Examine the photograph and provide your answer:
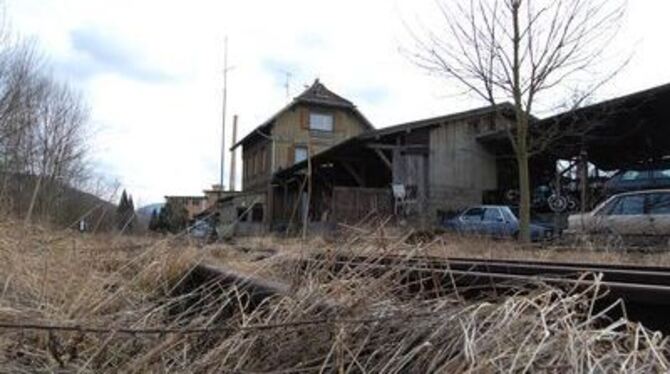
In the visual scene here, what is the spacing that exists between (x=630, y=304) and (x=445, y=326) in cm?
94

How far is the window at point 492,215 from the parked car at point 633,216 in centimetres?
754

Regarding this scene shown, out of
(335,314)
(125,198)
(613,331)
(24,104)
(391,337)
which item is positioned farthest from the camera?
(24,104)

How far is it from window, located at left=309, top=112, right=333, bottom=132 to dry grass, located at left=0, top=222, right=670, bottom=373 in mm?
52087

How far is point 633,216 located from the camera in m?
19.8

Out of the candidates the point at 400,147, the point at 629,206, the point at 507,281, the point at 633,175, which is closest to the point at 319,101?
the point at 400,147

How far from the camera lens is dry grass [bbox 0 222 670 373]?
Answer: 2488 mm

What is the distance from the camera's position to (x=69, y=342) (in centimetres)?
385

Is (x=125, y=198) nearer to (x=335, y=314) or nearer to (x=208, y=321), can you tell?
(x=208, y=321)

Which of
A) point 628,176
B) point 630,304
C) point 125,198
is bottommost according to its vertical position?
point 630,304

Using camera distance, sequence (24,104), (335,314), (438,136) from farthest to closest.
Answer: (438,136)
(24,104)
(335,314)

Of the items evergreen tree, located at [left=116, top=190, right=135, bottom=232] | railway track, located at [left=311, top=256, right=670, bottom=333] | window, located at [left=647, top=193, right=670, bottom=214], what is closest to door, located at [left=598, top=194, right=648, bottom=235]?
window, located at [left=647, top=193, right=670, bottom=214]

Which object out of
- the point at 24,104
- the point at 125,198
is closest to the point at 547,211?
the point at 24,104

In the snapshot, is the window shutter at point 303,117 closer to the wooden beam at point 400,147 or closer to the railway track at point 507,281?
the wooden beam at point 400,147

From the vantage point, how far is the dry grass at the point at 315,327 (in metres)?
2.49
